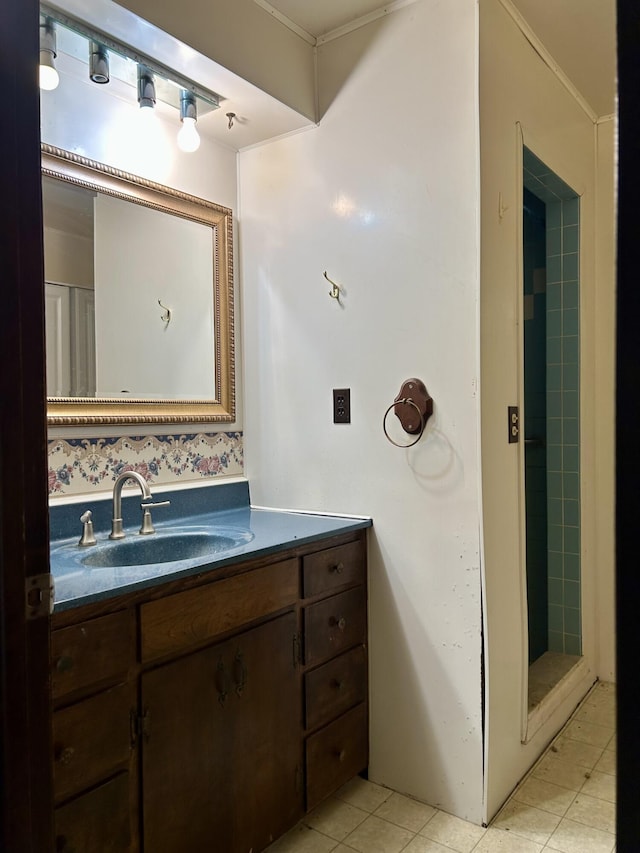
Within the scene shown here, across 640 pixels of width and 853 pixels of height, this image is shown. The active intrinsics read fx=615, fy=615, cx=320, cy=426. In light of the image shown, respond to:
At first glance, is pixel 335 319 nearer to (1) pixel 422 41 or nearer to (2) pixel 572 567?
(1) pixel 422 41

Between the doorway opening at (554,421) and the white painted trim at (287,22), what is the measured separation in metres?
1.08

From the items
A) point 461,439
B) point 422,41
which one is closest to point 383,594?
point 461,439

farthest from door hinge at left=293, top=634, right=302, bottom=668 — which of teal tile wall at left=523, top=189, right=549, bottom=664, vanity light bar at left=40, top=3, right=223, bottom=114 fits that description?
vanity light bar at left=40, top=3, right=223, bottom=114

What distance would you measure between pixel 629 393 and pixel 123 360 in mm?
1723

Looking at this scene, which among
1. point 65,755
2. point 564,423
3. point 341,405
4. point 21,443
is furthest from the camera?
point 564,423

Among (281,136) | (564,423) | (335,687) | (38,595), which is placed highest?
(281,136)

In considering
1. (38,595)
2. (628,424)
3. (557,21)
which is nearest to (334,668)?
(38,595)

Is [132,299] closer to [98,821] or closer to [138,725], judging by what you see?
[138,725]

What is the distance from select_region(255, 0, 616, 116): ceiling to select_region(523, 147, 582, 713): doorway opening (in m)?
0.47

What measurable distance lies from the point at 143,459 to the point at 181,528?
0.25 meters

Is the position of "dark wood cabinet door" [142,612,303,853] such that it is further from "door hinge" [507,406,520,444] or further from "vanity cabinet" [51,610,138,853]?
"door hinge" [507,406,520,444]

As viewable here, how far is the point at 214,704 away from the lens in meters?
1.44

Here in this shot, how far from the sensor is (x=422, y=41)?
70.4 inches

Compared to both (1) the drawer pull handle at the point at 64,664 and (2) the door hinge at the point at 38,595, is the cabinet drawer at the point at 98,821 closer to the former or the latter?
(1) the drawer pull handle at the point at 64,664
